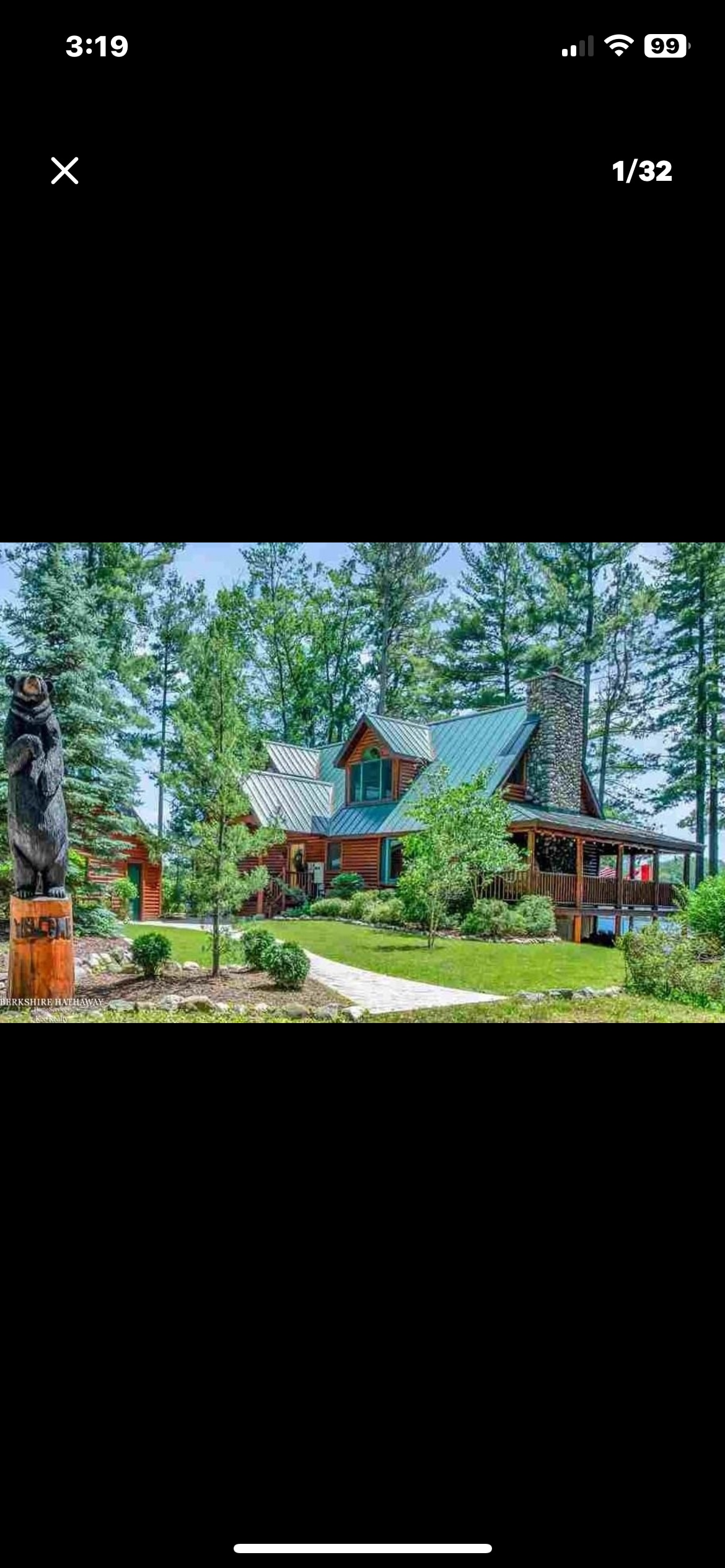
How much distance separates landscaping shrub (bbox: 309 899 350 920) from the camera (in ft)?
13.5

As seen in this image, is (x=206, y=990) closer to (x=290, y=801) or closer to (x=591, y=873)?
(x=290, y=801)

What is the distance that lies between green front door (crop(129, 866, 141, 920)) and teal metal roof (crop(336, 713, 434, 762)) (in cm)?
127

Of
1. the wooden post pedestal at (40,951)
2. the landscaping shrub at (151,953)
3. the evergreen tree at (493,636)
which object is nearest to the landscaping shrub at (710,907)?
the evergreen tree at (493,636)

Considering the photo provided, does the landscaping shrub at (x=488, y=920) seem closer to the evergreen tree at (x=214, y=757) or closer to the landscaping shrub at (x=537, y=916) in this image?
the landscaping shrub at (x=537, y=916)

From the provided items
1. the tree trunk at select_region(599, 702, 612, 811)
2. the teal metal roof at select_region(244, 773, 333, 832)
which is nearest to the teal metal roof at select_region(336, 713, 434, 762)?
the teal metal roof at select_region(244, 773, 333, 832)

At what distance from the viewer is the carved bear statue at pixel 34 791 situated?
3865 millimetres

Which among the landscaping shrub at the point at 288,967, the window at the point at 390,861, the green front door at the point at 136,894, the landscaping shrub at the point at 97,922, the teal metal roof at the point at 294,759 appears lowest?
the landscaping shrub at the point at 288,967
